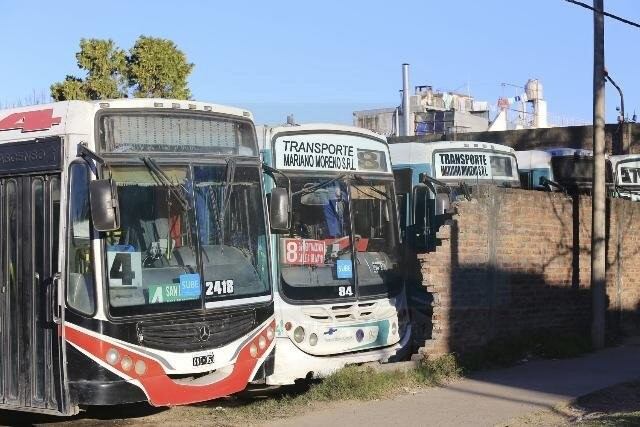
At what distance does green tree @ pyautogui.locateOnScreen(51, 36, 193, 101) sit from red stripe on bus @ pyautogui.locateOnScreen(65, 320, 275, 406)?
11335mm

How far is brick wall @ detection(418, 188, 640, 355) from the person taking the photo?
1331 cm

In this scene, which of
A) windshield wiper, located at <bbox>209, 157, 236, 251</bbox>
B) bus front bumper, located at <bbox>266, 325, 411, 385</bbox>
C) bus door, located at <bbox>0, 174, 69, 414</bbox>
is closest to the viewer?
bus door, located at <bbox>0, 174, 69, 414</bbox>

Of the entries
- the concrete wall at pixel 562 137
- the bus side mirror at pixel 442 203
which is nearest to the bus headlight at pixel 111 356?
the bus side mirror at pixel 442 203

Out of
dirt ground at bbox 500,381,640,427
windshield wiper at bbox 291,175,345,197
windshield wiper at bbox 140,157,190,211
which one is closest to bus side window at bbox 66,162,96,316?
windshield wiper at bbox 140,157,190,211

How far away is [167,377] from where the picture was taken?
9094 millimetres

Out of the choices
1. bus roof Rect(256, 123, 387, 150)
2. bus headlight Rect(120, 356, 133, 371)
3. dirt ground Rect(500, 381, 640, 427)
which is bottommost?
dirt ground Rect(500, 381, 640, 427)

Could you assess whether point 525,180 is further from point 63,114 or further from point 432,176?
point 63,114

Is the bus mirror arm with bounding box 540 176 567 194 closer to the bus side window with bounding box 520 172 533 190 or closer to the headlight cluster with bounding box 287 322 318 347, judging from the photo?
the bus side window with bounding box 520 172 533 190

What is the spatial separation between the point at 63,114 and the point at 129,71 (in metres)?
11.8

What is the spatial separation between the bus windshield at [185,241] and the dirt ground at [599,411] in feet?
10.1

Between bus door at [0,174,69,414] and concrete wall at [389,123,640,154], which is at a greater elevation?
concrete wall at [389,123,640,154]

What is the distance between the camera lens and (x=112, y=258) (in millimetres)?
8820

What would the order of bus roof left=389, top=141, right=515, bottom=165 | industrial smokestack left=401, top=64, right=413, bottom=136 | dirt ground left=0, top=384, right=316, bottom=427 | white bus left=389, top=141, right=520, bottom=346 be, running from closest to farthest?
dirt ground left=0, top=384, right=316, bottom=427 < white bus left=389, top=141, right=520, bottom=346 < bus roof left=389, top=141, right=515, bottom=165 < industrial smokestack left=401, top=64, right=413, bottom=136

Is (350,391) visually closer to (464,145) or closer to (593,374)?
(593,374)
